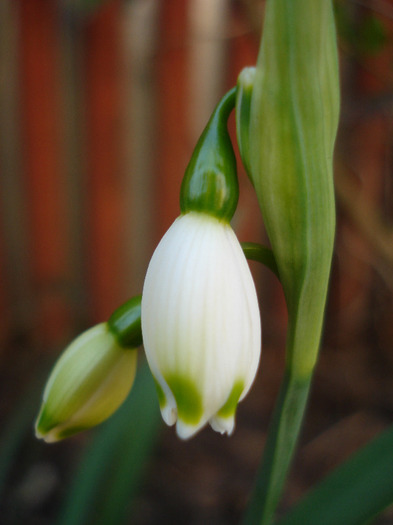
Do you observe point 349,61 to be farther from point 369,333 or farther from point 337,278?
point 369,333

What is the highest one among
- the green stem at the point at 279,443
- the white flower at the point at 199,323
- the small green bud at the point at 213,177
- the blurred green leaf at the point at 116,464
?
the small green bud at the point at 213,177

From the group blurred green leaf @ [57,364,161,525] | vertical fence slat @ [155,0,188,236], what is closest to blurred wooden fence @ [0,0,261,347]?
vertical fence slat @ [155,0,188,236]

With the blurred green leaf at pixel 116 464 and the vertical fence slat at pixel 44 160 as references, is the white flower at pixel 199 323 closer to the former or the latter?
the blurred green leaf at pixel 116 464

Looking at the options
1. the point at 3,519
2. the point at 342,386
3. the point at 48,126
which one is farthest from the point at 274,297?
the point at 3,519

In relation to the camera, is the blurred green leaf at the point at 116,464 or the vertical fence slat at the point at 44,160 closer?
the blurred green leaf at the point at 116,464

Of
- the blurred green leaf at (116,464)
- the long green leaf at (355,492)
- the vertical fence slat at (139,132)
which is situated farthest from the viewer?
the vertical fence slat at (139,132)

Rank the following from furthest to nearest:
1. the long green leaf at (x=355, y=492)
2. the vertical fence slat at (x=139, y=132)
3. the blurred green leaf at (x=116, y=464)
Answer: the vertical fence slat at (x=139, y=132)
the blurred green leaf at (x=116, y=464)
the long green leaf at (x=355, y=492)

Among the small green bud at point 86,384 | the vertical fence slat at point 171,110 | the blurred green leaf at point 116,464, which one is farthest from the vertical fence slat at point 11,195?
the small green bud at point 86,384
